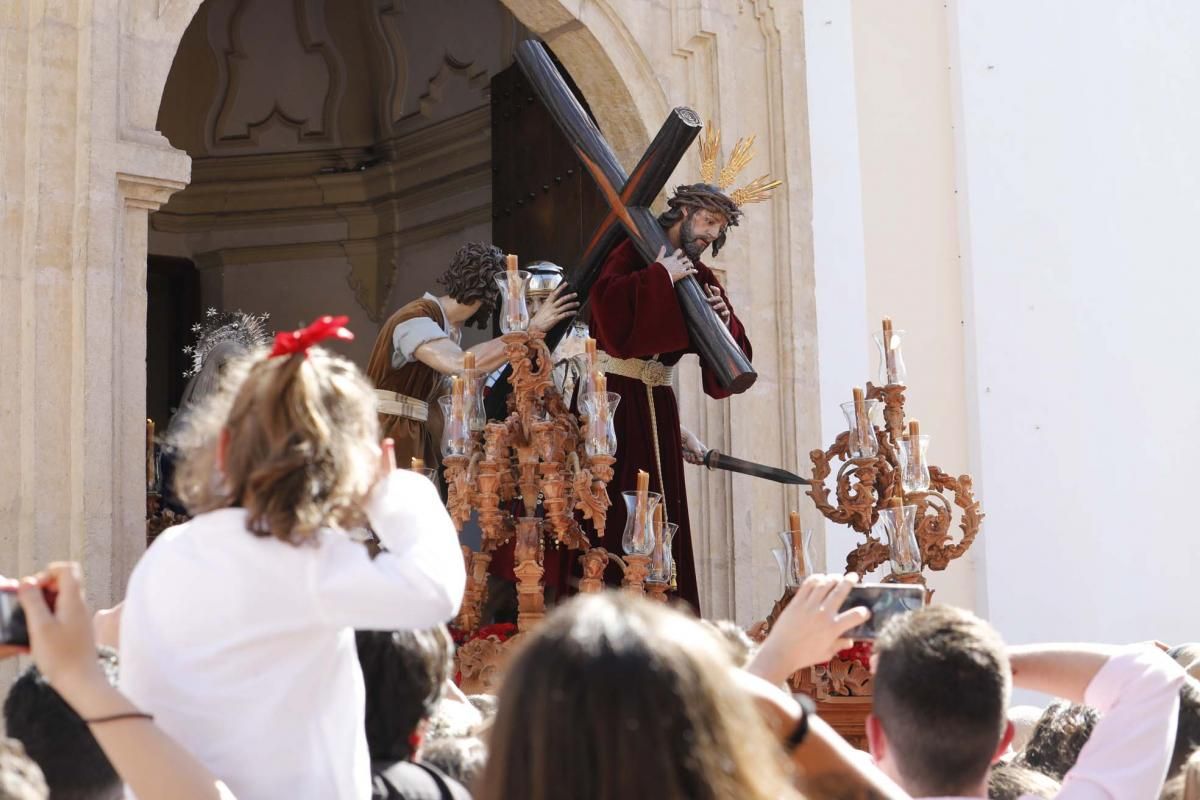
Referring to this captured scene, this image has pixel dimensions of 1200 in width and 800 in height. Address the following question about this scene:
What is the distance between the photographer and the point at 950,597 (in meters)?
7.96

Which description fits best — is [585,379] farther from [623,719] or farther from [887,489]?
[623,719]

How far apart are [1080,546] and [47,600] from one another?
21.6 feet

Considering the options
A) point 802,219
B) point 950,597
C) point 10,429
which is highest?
point 802,219

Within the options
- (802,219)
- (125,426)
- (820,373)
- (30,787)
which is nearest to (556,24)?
(802,219)

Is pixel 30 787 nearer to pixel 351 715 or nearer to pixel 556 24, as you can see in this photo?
pixel 351 715

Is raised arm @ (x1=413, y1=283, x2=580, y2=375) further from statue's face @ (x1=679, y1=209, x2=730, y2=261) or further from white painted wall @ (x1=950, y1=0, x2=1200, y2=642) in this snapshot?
white painted wall @ (x1=950, y1=0, x2=1200, y2=642)

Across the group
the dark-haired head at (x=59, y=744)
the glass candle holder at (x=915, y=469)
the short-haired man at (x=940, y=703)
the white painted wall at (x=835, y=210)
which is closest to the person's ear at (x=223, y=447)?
the dark-haired head at (x=59, y=744)

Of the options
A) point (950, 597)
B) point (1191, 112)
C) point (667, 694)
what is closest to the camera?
point (667, 694)

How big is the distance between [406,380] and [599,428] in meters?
1.57

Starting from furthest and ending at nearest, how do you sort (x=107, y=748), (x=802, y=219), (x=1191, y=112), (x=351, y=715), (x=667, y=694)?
(x=1191, y=112), (x=802, y=219), (x=351, y=715), (x=107, y=748), (x=667, y=694)

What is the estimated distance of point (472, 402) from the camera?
5066mm

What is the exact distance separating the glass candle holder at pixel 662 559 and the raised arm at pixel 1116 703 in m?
2.48

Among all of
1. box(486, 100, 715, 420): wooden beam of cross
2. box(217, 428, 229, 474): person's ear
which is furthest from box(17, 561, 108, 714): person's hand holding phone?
box(486, 100, 715, 420): wooden beam of cross

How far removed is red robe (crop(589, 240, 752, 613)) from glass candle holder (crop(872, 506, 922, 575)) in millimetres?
656
